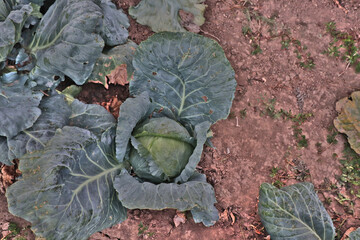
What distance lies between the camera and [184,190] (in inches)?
107

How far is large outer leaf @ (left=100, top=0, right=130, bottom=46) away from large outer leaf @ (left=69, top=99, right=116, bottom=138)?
0.91 m

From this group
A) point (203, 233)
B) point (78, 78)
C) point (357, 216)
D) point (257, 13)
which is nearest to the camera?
point (78, 78)

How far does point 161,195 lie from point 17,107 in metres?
1.68

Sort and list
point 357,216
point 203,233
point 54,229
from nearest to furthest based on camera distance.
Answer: point 54,229 → point 203,233 → point 357,216

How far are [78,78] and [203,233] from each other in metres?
2.28

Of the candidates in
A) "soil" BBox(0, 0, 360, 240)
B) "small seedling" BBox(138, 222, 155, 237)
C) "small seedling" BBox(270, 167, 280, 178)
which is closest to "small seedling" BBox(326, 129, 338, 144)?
"soil" BBox(0, 0, 360, 240)

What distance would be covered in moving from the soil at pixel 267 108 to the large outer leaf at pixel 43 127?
1.66 ft

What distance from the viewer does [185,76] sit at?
3.22 metres

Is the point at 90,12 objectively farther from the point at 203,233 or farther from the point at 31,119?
the point at 203,233

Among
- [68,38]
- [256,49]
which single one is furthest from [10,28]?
[256,49]

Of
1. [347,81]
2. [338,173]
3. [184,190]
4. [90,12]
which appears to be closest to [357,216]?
[338,173]

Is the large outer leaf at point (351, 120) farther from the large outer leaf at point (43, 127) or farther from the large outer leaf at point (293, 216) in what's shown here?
the large outer leaf at point (43, 127)

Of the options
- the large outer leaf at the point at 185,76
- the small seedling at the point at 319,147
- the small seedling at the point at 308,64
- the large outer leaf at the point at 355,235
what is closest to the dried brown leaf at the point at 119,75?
the large outer leaf at the point at 185,76

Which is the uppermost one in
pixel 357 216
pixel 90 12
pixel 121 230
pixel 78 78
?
pixel 90 12
